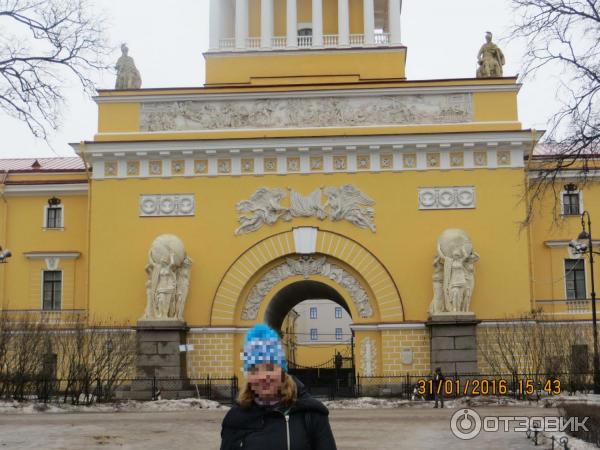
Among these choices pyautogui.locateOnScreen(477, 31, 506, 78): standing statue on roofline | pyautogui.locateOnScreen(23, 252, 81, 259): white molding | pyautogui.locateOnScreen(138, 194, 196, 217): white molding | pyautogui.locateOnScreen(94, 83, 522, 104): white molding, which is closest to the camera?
pyautogui.locateOnScreen(138, 194, 196, 217): white molding

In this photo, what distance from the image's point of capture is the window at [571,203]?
33281 millimetres

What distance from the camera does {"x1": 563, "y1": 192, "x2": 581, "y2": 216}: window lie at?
1310 inches

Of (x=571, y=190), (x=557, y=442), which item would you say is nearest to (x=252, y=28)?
(x=571, y=190)

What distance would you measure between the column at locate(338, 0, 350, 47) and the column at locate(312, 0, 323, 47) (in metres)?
0.72

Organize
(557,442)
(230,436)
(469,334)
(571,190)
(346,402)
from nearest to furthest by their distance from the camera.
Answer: (230,436)
(557,442)
(346,402)
(469,334)
(571,190)

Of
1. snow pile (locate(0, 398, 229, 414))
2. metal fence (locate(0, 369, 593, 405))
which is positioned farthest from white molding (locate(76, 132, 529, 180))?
snow pile (locate(0, 398, 229, 414))

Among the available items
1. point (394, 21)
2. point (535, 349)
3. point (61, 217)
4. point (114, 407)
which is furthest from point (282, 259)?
point (394, 21)

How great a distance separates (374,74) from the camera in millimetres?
34438

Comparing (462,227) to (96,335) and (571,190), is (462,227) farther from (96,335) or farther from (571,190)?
(96,335)

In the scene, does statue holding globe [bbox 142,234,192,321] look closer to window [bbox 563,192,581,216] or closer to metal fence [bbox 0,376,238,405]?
metal fence [bbox 0,376,238,405]

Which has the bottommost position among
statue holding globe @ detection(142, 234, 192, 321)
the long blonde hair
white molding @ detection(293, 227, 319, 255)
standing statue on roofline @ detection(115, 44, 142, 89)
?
the long blonde hair

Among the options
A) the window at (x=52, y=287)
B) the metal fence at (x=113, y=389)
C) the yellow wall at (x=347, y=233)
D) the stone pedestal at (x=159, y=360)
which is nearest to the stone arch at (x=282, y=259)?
the yellow wall at (x=347, y=233)

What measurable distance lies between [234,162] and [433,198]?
6.83 meters

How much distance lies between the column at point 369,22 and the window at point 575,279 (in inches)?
446
